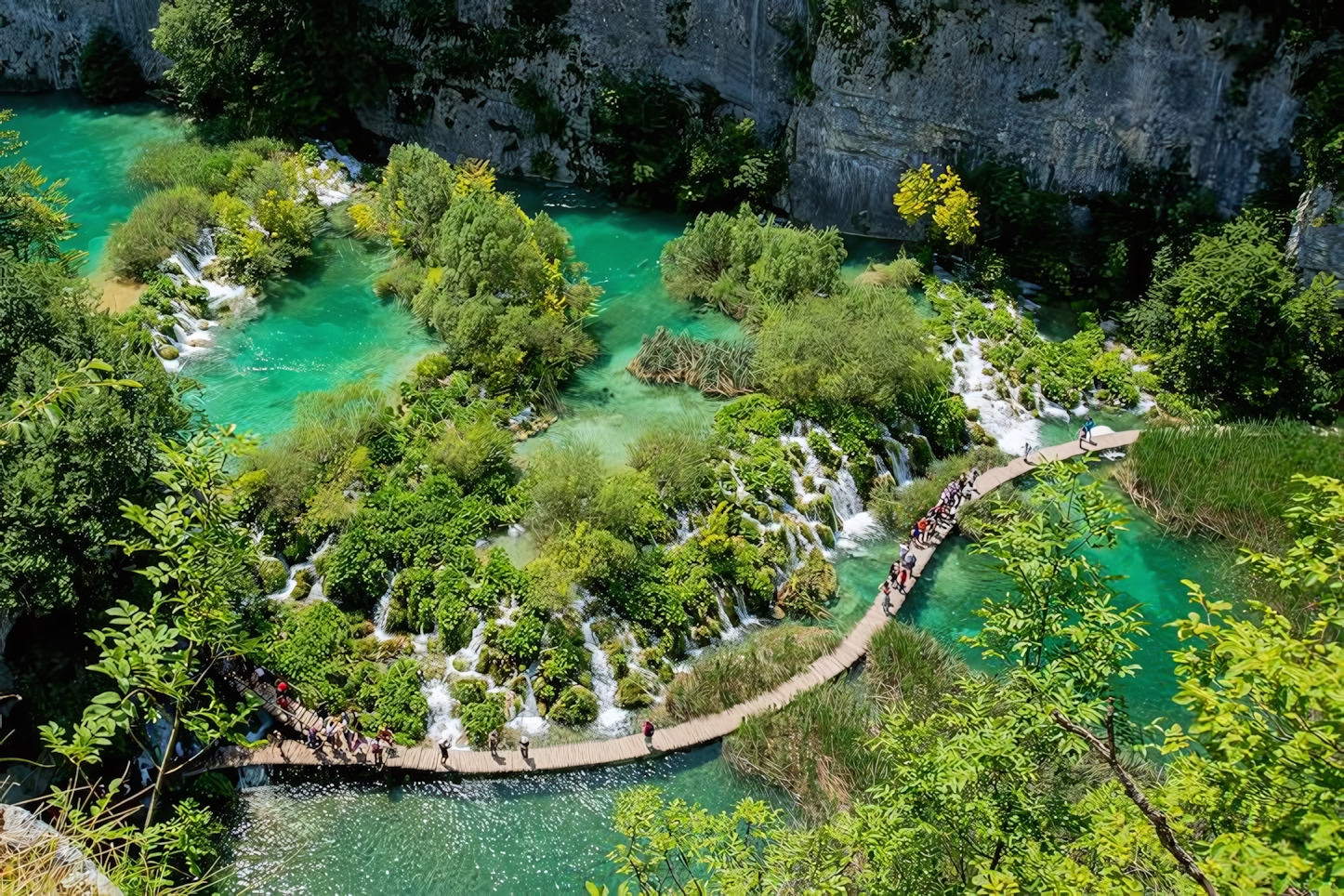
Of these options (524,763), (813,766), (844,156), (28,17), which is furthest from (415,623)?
(28,17)

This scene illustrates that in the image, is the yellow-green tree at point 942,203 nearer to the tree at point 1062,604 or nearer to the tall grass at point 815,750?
the tall grass at point 815,750

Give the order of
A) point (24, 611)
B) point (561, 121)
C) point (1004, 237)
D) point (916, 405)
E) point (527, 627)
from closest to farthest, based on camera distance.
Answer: point (24, 611)
point (527, 627)
point (916, 405)
point (1004, 237)
point (561, 121)

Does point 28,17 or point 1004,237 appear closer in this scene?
point 1004,237

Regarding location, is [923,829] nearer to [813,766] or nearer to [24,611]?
[813,766]

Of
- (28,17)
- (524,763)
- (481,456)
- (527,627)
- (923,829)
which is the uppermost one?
(28,17)

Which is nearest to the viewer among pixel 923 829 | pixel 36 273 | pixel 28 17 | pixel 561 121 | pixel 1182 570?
pixel 923 829

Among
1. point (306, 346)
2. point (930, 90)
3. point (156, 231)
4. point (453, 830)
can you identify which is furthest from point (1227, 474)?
point (156, 231)

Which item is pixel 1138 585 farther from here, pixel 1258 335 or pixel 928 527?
pixel 1258 335
